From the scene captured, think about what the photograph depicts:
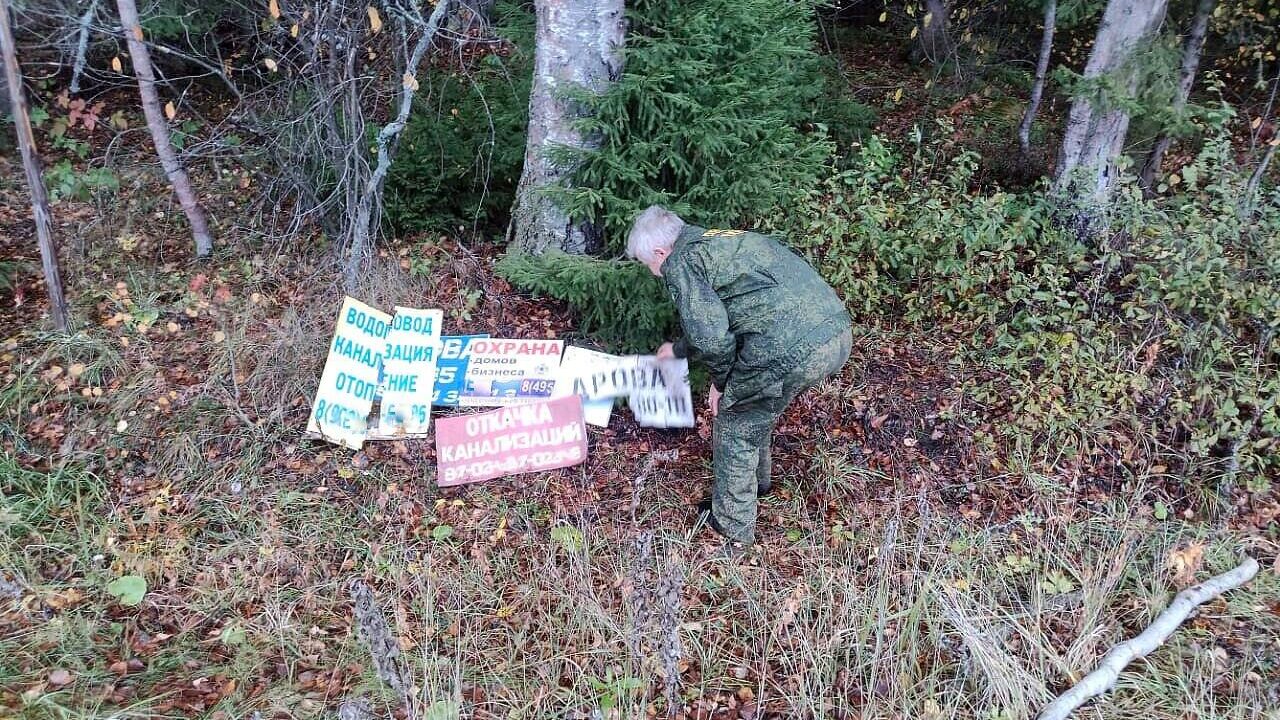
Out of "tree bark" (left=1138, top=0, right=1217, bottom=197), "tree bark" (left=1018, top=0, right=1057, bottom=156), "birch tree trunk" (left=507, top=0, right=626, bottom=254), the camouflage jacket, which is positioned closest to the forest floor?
"birch tree trunk" (left=507, top=0, right=626, bottom=254)

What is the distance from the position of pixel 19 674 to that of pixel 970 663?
153 inches

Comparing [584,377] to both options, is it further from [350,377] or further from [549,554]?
[350,377]

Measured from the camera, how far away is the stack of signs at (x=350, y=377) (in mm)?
4012

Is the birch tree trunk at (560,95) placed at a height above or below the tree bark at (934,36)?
below

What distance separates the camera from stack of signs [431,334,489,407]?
13.9ft

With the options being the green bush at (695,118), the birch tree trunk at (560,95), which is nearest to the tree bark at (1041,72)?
the green bush at (695,118)

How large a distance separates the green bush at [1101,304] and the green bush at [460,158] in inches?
79.4

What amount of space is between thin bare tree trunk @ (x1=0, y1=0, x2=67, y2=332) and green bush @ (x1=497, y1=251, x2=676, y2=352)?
262 centimetres

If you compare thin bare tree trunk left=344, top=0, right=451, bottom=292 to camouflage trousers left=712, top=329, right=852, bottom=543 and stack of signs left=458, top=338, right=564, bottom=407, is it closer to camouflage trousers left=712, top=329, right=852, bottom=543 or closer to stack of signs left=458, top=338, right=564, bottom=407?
stack of signs left=458, top=338, right=564, bottom=407

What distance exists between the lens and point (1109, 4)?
483 centimetres

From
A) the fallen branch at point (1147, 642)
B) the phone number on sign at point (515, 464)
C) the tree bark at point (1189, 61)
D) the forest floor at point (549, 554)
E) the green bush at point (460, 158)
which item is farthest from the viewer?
the tree bark at point (1189, 61)

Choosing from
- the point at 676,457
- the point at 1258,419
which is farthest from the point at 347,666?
the point at 1258,419

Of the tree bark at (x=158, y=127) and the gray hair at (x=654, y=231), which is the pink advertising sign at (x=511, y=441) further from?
the tree bark at (x=158, y=127)

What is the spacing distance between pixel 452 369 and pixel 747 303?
1.95 m
